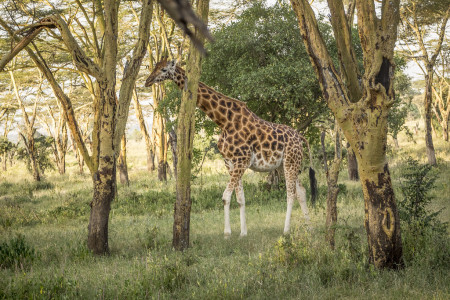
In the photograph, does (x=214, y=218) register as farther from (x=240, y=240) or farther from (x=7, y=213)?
(x=7, y=213)

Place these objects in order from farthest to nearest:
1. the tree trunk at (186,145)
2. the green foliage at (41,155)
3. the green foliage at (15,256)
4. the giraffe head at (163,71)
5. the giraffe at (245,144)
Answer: the green foliage at (41,155), the giraffe at (245,144), the giraffe head at (163,71), the tree trunk at (186,145), the green foliage at (15,256)

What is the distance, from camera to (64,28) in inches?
252

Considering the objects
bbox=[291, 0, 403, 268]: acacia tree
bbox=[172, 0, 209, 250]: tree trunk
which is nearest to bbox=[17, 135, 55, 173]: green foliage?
bbox=[172, 0, 209, 250]: tree trunk

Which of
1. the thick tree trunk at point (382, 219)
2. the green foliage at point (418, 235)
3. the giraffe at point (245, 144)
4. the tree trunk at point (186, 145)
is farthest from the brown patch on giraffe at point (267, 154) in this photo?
the thick tree trunk at point (382, 219)

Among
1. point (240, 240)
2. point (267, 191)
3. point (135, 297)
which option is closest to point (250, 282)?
point (135, 297)

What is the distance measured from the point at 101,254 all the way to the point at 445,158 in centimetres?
1595

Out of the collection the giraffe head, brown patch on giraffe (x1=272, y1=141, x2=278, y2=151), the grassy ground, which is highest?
the giraffe head

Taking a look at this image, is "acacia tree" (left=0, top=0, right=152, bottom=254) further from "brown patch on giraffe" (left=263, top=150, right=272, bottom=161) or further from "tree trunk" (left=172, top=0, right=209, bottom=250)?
"brown patch on giraffe" (left=263, top=150, right=272, bottom=161)

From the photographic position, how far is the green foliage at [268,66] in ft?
33.6

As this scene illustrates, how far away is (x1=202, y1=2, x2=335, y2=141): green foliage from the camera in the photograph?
33.6 feet

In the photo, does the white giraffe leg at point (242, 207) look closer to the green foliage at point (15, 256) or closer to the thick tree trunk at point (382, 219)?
the thick tree trunk at point (382, 219)

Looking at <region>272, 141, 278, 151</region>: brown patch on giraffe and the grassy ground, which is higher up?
<region>272, 141, 278, 151</region>: brown patch on giraffe

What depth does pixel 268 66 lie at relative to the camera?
10.5m

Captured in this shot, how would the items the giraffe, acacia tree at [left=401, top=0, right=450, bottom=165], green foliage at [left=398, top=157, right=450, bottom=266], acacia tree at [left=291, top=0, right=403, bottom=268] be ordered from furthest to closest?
acacia tree at [left=401, top=0, right=450, bottom=165], the giraffe, green foliage at [left=398, top=157, right=450, bottom=266], acacia tree at [left=291, top=0, right=403, bottom=268]
